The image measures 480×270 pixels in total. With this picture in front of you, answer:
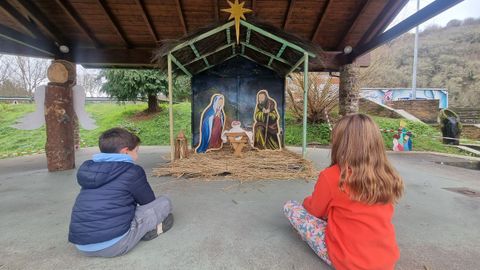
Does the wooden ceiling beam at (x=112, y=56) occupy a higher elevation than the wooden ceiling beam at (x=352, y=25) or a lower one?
lower

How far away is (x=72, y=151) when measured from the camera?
5.89 meters

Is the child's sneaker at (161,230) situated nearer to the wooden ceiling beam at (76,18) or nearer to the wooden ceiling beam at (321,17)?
the wooden ceiling beam at (76,18)

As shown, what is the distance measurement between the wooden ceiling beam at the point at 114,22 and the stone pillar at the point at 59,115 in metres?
1.30

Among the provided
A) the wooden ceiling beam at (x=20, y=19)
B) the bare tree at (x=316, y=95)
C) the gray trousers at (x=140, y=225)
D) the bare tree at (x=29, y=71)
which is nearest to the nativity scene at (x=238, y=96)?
the gray trousers at (x=140, y=225)

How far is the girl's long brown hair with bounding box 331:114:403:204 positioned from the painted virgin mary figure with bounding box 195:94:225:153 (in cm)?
511

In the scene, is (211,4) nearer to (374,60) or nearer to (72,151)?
(72,151)

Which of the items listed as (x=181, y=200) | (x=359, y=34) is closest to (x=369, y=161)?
(x=181, y=200)

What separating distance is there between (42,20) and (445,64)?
4667 centimetres

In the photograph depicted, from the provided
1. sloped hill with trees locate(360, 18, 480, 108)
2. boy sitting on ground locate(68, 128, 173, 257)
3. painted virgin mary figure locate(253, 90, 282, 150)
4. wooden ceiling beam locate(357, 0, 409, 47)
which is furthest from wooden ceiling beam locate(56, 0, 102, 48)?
sloped hill with trees locate(360, 18, 480, 108)

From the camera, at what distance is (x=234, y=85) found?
7379 mm

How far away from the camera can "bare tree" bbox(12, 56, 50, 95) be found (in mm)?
24733

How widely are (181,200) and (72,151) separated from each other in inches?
145

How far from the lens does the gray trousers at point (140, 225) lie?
2.19 meters

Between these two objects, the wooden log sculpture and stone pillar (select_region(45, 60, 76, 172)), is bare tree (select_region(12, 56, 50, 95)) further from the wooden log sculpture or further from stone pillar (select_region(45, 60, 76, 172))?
the wooden log sculpture
